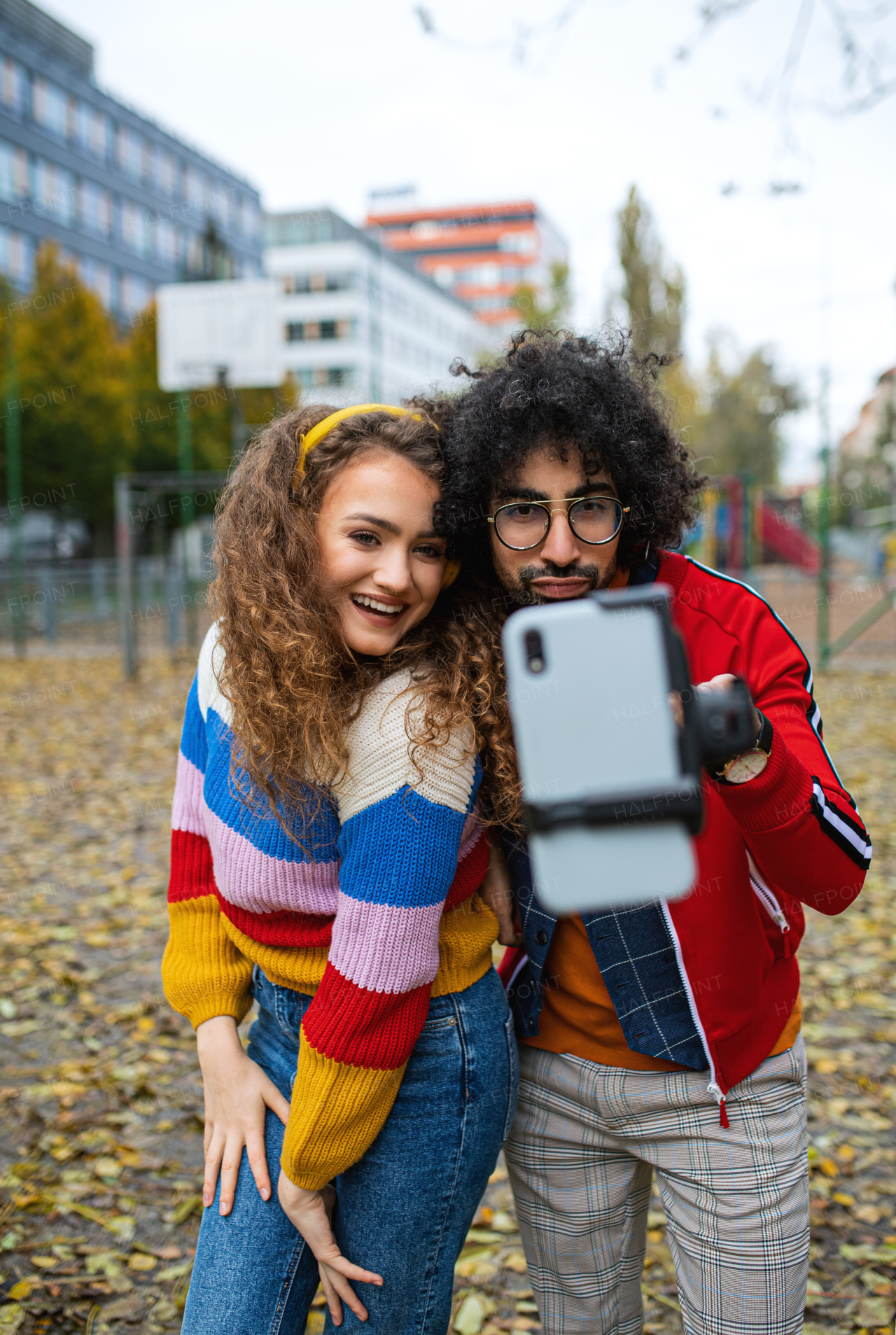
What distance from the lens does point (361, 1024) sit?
140cm

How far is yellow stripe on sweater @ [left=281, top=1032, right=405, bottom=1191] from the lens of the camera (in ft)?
4.66

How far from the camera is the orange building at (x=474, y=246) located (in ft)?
260

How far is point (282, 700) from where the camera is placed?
151 centimetres

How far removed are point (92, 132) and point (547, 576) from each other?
47.7 meters

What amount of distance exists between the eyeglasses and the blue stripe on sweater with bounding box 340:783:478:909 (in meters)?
0.42

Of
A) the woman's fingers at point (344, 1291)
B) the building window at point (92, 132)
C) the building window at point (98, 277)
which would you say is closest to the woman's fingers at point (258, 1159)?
the woman's fingers at point (344, 1291)

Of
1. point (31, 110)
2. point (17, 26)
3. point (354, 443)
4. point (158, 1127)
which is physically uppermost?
point (17, 26)

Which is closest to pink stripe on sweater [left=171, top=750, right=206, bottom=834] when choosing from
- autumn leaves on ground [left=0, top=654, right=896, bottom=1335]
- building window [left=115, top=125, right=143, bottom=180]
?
autumn leaves on ground [left=0, top=654, right=896, bottom=1335]

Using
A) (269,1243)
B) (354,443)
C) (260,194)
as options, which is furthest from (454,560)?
(260,194)

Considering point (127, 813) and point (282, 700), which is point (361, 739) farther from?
point (127, 813)

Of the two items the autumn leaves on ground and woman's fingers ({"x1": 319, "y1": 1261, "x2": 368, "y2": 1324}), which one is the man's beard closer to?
woman's fingers ({"x1": 319, "y1": 1261, "x2": 368, "y2": 1324})

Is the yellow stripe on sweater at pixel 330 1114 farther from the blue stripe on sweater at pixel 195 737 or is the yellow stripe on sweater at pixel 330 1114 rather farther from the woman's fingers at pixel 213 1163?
the blue stripe on sweater at pixel 195 737

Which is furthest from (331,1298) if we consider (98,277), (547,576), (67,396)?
(98,277)

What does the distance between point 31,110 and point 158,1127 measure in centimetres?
4343
